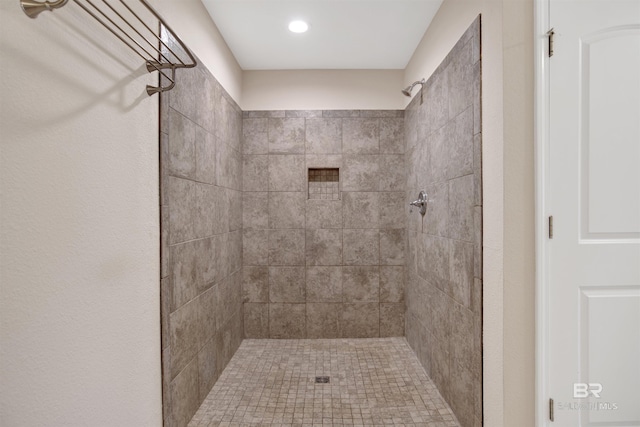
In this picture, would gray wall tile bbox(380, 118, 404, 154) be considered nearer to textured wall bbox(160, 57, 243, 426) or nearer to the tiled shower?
the tiled shower

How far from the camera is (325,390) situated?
7.13ft

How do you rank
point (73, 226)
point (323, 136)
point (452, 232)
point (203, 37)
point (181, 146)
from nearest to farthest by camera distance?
1. point (73, 226)
2. point (181, 146)
3. point (452, 232)
4. point (203, 37)
5. point (323, 136)

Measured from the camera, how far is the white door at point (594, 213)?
51.8 inches

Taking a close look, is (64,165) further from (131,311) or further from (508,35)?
(508,35)

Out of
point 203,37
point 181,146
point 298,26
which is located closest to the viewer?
point 181,146

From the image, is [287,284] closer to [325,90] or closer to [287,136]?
[287,136]

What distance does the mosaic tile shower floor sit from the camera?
74.1 inches

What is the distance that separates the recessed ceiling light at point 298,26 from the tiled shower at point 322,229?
27.4 inches

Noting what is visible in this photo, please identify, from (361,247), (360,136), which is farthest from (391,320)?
(360,136)

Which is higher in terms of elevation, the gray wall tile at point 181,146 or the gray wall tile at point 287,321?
the gray wall tile at point 181,146

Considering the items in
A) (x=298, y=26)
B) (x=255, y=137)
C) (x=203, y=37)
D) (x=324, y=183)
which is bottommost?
(x=324, y=183)

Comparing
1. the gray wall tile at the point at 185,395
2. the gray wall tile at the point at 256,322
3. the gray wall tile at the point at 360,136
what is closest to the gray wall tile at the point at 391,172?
the gray wall tile at the point at 360,136

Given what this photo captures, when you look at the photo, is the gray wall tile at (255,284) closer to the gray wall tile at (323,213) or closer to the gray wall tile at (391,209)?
the gray wall tile at (323,213)

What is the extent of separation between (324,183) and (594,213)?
2122mm
